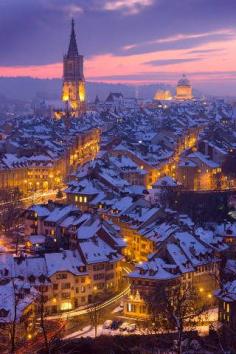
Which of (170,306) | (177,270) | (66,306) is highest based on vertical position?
(177,270)

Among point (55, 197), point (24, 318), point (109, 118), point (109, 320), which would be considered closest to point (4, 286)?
point (24, 318)

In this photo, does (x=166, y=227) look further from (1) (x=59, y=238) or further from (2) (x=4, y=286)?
(2) (x=4, y=286)

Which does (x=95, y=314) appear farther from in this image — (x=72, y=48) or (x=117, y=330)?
(x=72, y=48)

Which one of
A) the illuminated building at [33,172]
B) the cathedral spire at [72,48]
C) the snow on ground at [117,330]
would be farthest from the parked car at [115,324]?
the cathedral spire at [72,48]

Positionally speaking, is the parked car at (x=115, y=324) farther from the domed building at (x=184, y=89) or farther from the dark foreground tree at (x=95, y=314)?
the domed building at (x=184, y=89)

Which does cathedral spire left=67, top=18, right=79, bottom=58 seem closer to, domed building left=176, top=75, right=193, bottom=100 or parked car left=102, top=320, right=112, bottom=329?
domed building left=176, top=75, right=193, bottom=100

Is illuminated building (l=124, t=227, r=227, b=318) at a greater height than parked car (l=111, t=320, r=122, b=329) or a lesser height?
greater

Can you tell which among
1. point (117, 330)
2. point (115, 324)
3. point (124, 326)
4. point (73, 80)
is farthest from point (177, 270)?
point (73, 80)

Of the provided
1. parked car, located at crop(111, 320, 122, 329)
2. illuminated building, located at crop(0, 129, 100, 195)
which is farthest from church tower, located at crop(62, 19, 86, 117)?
parked car, located at crop(111, 320, 122, 329)
